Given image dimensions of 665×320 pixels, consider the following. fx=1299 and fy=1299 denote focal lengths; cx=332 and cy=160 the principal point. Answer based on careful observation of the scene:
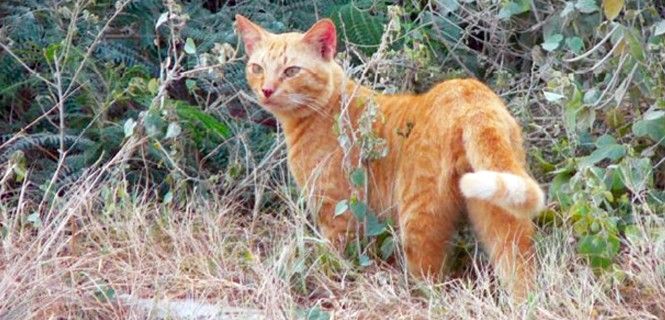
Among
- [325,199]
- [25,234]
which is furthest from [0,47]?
[325,199]

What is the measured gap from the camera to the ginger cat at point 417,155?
13.1 ft

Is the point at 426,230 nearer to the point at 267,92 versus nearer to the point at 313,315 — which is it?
the point at 313,315

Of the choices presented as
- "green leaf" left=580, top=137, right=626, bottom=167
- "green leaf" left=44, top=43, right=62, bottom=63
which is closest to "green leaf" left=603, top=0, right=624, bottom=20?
"green leaf" left=580, top=137, right=626, bottom=167

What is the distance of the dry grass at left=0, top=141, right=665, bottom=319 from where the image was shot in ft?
13.0

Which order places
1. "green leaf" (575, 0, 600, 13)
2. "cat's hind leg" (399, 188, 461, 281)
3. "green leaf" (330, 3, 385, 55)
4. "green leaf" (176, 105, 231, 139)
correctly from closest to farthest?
1. "cat's hind leg" (399, 188, 461, 281)
2. "green leaf" (575, 0, 600, 13)
3. "green leaf" (176, 105, 231, 139)
4. "green leaf" (330, 3, 385, 55)

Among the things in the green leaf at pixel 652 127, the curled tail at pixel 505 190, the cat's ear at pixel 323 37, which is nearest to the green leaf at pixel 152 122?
the cat's ear at pixel 323 37

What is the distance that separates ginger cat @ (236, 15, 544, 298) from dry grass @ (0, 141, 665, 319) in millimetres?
124

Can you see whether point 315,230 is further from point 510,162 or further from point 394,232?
point 510,162

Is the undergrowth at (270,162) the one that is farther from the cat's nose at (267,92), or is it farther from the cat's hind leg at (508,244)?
the cat's nose at (267,92)

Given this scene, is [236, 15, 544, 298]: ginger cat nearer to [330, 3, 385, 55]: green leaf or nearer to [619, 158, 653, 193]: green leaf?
[619, 158, 653, 193]: green leaf

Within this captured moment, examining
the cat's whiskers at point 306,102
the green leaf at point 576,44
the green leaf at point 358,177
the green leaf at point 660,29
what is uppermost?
the green leaf at point 660,29

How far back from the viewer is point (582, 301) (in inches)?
152

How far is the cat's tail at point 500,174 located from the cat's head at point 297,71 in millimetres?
800

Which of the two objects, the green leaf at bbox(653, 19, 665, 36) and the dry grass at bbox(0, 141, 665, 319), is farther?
the green leaf at bbox(653, 19, 665, 36)
